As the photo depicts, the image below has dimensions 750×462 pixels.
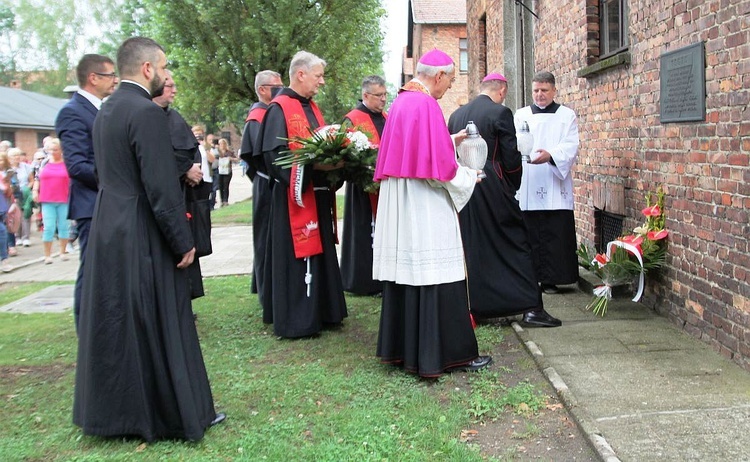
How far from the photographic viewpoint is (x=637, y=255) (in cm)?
624

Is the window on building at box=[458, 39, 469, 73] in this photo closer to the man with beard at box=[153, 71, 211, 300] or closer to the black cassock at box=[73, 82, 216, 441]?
the man with beard at box=[153, 71, 211, 300]

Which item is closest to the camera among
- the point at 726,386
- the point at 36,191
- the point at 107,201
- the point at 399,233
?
the point at 107,201

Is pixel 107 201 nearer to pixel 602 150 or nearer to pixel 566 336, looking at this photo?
pixel 566 336

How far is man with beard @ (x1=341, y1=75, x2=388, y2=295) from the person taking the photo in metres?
8.09

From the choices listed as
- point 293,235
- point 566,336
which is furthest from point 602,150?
point 293,235

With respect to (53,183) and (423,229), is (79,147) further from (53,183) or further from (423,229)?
(53,183)

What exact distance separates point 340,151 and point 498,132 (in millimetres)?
1359

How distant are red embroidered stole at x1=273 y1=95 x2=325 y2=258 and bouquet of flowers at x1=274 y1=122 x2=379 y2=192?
21 centimetres

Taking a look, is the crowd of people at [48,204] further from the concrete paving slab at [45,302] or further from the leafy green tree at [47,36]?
the leafy green tree at [47,36]

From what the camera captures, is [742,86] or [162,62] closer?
[162,62]

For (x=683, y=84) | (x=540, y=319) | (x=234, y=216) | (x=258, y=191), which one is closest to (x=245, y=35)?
(x=234, y=216)

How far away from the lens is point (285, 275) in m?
6.54

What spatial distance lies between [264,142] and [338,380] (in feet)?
7.06

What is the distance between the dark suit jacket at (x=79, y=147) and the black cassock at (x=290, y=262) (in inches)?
54.0
